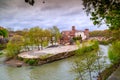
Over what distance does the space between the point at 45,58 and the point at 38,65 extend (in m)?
2.12

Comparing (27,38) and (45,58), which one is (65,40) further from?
(45,58)

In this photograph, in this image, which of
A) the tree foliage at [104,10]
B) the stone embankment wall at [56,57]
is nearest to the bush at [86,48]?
the stone embankment wall at [56,57]

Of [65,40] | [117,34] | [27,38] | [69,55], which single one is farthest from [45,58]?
[65,40]

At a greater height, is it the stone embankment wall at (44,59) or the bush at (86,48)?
the bush at (86,48)

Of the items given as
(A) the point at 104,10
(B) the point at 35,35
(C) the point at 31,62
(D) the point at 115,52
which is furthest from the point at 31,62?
(A) the point at 104,10

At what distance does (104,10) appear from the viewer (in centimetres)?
472

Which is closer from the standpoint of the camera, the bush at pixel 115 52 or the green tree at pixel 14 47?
the bush at pixel 115 52

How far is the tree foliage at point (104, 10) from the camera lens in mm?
4461

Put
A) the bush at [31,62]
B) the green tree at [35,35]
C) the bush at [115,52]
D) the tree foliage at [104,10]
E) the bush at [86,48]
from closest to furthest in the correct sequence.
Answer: the tree foliage at [104,10] → the bush at [115,52] → the bush at [86,48] → the bush at [31,62] → the green tree at [35,35]

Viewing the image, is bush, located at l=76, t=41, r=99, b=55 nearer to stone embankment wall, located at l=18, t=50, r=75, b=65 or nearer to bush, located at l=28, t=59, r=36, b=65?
stone embankment wall, located at l=18, t=50, r=75, b=65

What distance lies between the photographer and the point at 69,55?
31.3 meters

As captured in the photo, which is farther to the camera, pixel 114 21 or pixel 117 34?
pixel 117 34

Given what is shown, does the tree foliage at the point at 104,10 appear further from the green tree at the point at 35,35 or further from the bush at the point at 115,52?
the green tree at the point at 35,35

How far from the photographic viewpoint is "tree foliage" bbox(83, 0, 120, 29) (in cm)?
446
